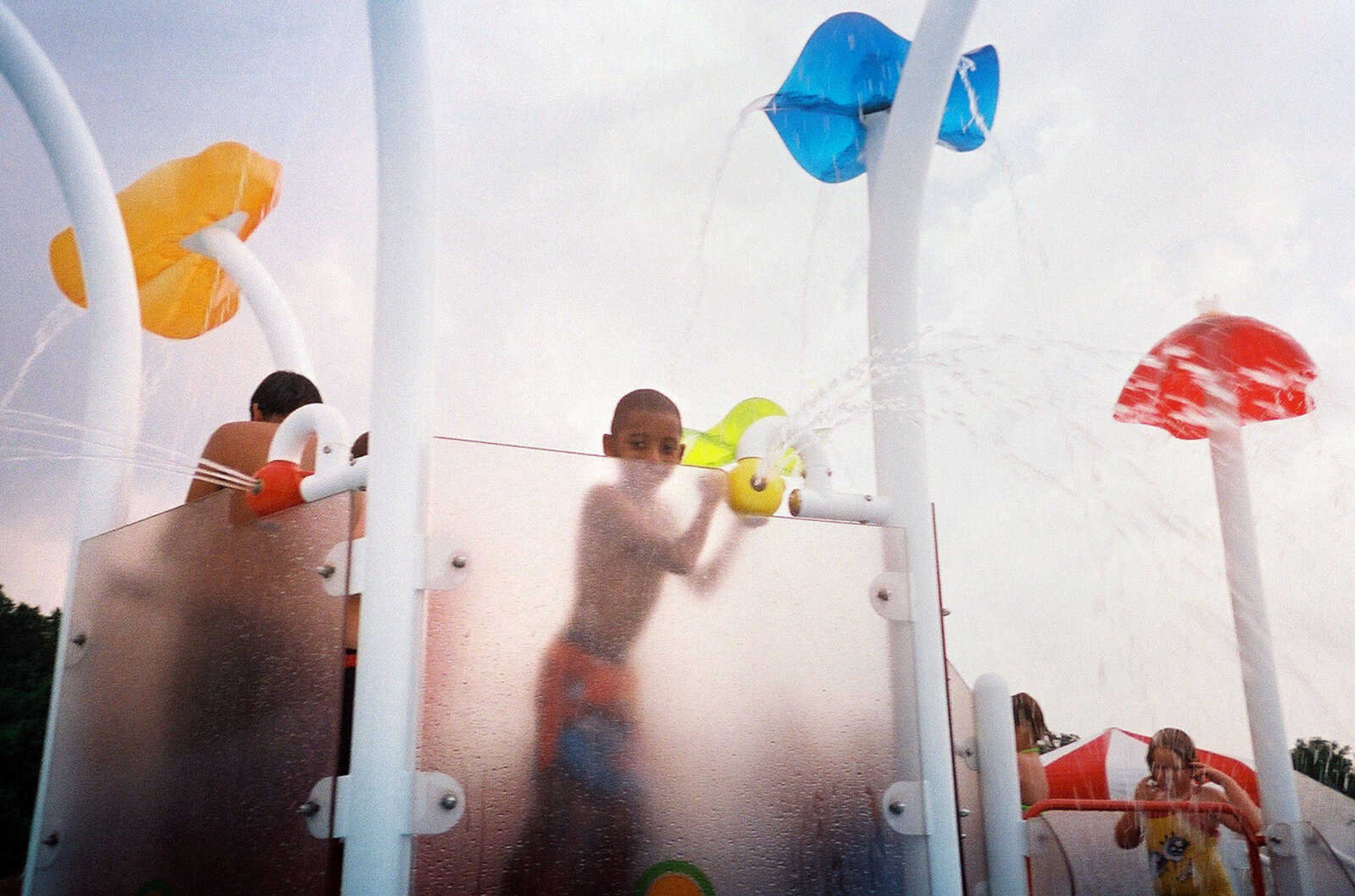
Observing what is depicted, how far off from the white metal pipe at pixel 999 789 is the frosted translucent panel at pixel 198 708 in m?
1.82

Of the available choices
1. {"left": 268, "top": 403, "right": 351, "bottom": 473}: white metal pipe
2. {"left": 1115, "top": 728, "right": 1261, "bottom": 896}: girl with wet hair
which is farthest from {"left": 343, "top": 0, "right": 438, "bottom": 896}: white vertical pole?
{"left": 1115, "top": 728, "right": 1261, "bottom": 896}: girl with wet hair

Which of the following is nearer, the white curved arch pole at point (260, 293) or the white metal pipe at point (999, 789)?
the white metal pipe at point (999, 789)

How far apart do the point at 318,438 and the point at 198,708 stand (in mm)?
748

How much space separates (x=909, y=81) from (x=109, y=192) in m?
2.80

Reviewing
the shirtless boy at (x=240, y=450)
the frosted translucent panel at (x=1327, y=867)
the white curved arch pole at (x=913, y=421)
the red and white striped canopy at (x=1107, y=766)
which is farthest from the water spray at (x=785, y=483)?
the red and white striped canopy at (x=1107, y=766)

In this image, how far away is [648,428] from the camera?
12.3 feet

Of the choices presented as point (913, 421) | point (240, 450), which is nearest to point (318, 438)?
point (240, 450)

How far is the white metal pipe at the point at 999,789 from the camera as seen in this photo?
3.01m

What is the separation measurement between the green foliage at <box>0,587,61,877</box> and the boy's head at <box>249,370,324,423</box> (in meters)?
7.63

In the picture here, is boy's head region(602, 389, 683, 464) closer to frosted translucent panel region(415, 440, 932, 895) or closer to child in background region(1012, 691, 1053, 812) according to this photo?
frosted translucent panel region(415, 440, 932, 895)

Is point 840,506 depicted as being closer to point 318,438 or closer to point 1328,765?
point 318,438

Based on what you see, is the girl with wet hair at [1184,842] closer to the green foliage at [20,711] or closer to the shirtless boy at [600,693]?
the shirtless boy at [600,693]

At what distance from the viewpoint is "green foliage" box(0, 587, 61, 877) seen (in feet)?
35.9

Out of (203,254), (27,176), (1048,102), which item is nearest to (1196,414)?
(1048,102)
